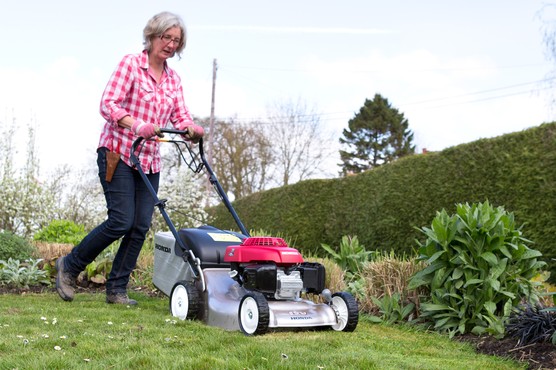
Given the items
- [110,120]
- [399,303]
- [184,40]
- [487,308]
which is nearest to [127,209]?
[110,120]

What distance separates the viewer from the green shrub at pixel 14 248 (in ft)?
23.2

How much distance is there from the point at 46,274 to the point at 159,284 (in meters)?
2.28

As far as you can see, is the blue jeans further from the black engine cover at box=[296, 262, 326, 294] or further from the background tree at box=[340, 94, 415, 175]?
the background tree at box=[340, 94, 415, 175]

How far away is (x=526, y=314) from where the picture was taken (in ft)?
12.7

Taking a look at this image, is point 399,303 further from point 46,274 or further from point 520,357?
point 46,274

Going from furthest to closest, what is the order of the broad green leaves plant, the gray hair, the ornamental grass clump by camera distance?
the broad green leaves plant
the gray hair
the ornamental grass clump

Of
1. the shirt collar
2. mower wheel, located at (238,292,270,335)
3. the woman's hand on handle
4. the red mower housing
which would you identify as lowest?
mower wheel, located at (238,292,270,335)

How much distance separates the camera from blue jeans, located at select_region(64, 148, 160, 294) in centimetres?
457

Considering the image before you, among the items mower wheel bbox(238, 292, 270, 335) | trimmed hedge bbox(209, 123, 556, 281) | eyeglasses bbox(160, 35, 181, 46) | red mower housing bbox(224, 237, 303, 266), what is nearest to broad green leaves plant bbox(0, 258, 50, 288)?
eyeglasses bbox(160, 35, 181, 46)

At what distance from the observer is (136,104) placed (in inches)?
184

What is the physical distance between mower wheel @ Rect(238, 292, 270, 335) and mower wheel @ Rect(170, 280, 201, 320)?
45 cm

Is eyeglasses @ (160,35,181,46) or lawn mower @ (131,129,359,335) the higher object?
eyeglasses @ (160,35,181,46)

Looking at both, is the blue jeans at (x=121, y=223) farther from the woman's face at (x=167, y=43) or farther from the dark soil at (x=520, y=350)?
the dark soil at (x=520, y=350)

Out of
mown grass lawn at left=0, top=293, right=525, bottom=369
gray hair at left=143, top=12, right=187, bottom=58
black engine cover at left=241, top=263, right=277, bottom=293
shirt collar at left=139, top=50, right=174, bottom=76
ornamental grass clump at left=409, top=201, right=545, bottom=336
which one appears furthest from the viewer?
shirt collar at left=139, top=50, right=174, bottom=76
